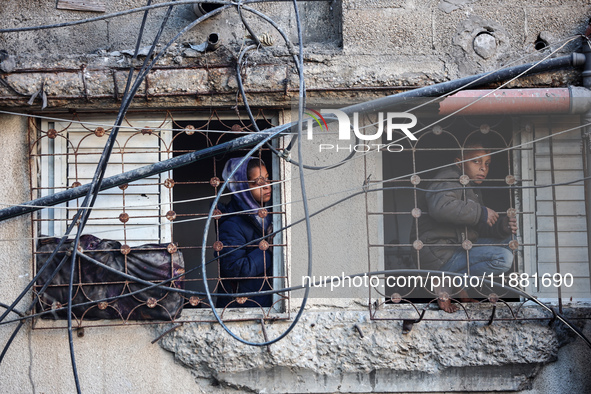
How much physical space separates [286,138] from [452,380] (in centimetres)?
186

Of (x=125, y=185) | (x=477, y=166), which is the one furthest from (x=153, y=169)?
(x=477, y=166)

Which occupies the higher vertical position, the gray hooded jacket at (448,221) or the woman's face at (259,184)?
the woman's face at (259,184)

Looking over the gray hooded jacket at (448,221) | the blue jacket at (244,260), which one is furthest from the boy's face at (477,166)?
the blue jacket at (244,260)

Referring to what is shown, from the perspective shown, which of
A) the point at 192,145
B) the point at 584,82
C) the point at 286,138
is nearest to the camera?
the point at 584,82

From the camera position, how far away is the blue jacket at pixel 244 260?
3471 millimetres

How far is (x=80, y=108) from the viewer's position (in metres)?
3.47

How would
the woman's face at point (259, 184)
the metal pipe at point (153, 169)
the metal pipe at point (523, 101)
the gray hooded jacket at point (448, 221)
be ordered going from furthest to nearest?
the woman's face at point (259, 184), the gray hooded jacket at point (448, 221), the metal pipe at point (523, 101), the metal pipe at point (153, 169)

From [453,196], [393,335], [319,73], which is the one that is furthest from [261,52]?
[393,335]

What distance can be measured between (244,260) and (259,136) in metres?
0.92

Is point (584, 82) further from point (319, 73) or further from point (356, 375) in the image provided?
point (356, 375)

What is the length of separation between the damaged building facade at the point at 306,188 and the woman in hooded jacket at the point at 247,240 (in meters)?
0.08

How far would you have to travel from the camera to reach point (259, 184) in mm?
3449

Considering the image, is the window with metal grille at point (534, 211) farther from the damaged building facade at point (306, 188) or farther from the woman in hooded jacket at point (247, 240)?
the woman in hooded jacket at point (247, 240)

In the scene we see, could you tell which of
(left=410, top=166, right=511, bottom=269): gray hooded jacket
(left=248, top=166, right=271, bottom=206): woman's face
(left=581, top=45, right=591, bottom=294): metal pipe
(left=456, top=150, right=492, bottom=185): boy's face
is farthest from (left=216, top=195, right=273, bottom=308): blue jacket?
(left=581, top=45, right=591, bottom=294): metal pipe
